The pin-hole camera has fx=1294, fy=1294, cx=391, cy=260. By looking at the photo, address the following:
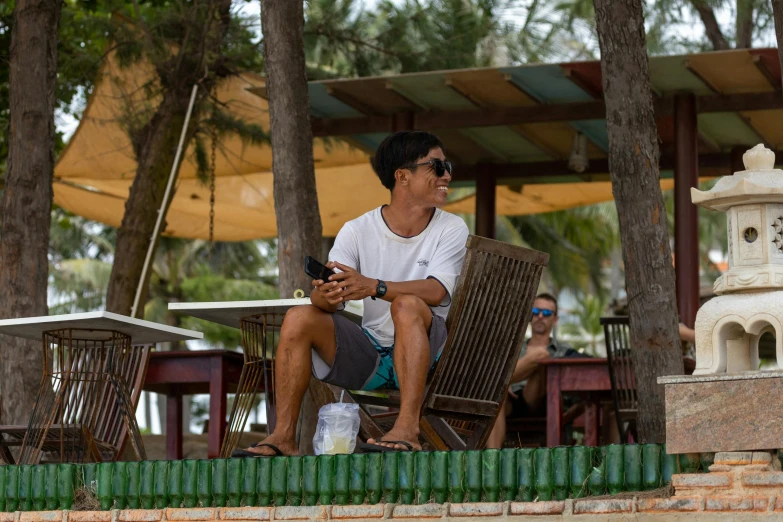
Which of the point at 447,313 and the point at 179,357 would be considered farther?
Answer: the point at 179,357

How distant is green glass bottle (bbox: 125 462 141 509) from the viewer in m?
4.38

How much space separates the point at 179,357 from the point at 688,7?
554 inches

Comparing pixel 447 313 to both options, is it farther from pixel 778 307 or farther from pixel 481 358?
pixel 778 307

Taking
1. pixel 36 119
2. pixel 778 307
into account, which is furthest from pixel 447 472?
pixel 36 119

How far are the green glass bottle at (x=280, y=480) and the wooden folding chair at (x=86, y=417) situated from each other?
1333 mm

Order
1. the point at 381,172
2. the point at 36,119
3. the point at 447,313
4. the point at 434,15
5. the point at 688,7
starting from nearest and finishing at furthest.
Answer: the point at 447,313 < the point at 381,172 < the point at 36,119 < the point at 434,15 < the point at 688,7

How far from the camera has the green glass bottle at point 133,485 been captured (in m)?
4.38

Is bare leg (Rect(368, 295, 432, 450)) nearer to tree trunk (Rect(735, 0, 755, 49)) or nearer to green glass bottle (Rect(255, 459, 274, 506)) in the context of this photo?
green glass bottle (Rect(255, 459, 274, 506))

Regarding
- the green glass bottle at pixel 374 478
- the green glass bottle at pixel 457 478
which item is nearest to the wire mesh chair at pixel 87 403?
the green glass bottle at pixel 374 478

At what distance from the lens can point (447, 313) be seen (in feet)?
15.8

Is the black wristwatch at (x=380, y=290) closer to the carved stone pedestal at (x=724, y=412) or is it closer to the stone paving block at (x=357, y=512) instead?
the stone paving block at (x=357, y=512)

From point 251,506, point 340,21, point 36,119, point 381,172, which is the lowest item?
Result: point 251,506

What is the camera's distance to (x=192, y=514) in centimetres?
426

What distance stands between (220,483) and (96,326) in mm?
1163
